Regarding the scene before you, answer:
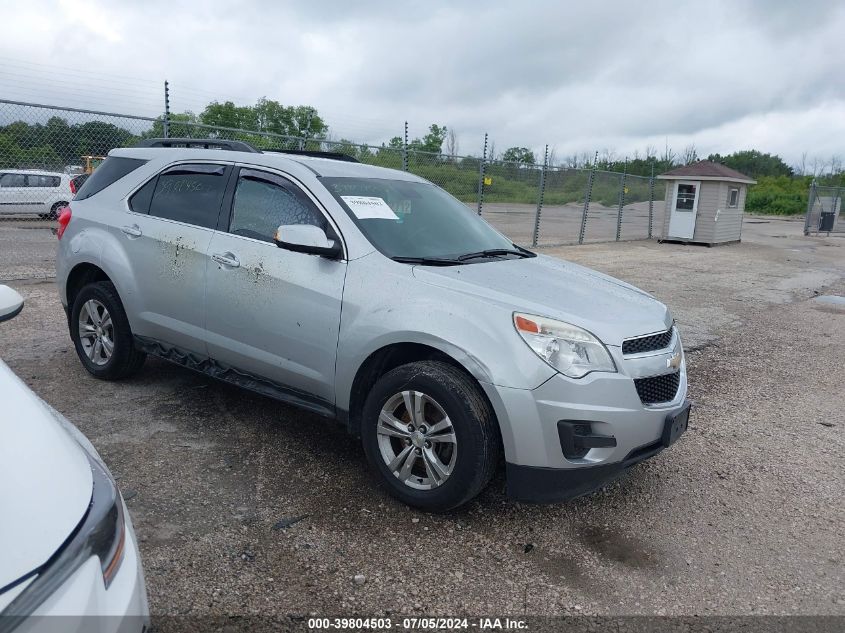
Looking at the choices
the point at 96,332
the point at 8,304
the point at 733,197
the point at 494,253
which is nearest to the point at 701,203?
the point at 733,197

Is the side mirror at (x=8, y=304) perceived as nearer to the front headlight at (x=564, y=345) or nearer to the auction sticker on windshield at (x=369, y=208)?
the auction sticker on windshield at (x=369, y=208)

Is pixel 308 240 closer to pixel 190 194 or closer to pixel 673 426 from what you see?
pixel 190 194

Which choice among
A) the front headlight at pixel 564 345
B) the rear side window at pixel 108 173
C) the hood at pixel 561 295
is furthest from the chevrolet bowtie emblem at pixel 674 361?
the rear side window at pixel 108 173

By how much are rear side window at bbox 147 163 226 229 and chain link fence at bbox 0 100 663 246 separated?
6101 millimetres

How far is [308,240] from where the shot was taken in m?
3.63

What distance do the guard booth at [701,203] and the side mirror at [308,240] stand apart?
764 inches

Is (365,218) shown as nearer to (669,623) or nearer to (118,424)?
(118,424)

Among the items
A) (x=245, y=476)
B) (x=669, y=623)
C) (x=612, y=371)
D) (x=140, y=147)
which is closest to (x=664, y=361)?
(x=612, y=371)

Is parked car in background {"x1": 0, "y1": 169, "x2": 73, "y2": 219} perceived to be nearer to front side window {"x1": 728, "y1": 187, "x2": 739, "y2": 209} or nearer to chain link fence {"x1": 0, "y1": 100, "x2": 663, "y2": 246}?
chain link fence {"x1": 0, "y1": 100, "x2": 663, "y2": 246}

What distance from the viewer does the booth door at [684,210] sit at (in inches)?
829

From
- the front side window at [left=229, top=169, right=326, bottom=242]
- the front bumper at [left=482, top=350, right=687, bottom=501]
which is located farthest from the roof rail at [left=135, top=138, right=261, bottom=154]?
the front bumper at [left=482, top=350, right=687, bottom=501]

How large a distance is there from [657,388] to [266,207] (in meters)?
2.42

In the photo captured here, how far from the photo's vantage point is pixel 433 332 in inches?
129

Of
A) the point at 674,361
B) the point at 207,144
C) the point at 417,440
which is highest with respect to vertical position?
the point at 207,144
